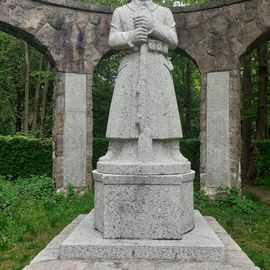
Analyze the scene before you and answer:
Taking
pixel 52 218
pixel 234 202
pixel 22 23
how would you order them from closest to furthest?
1. pixel 52 218
2. pixel 234 202
3. pixel 22 23

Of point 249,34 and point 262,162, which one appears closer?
point 249,34

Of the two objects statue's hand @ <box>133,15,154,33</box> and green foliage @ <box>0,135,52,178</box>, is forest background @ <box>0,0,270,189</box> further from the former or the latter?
statue's hand @ <box>133,15,154,33</box>

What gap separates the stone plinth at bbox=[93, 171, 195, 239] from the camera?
12.2 feet

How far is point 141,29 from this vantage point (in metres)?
4.06

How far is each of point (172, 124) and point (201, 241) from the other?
47.8 inches

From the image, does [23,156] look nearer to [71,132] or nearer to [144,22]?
[71,132]

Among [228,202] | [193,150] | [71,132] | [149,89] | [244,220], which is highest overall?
[149,89]

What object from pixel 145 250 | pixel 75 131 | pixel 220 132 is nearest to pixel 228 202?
pixel 220 132

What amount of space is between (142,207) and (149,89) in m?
1.21

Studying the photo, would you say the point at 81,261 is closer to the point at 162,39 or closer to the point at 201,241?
the point at 201,241

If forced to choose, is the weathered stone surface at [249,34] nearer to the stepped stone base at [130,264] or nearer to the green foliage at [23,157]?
the stepped stone base at [130,264]

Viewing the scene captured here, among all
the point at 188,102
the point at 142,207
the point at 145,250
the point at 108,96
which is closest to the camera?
the point at 145,250

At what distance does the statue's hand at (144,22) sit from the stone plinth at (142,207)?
1.52 metres

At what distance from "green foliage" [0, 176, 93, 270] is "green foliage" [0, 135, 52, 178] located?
343 cm
